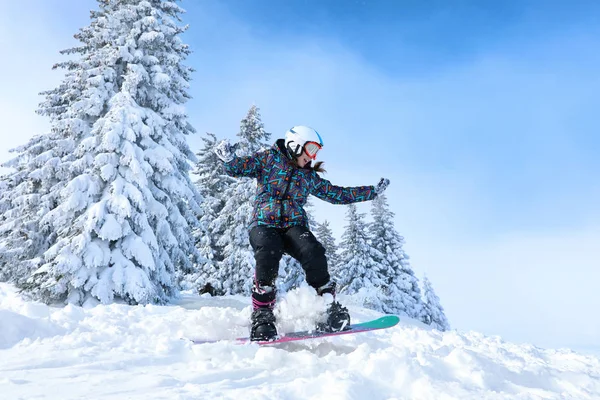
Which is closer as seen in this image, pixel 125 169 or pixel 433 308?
pixel 125 169

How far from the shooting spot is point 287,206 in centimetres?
487

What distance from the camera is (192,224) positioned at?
15875 millimetres

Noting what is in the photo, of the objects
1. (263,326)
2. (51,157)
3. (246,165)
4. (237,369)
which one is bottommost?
(237,369)

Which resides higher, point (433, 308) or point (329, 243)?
point (329, 243)

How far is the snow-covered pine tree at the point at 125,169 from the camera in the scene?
11.5 meters

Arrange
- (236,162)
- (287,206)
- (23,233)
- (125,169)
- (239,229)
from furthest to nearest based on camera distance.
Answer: (239,229) → (23,233) → (125,169) → (236,162) → (287,206)

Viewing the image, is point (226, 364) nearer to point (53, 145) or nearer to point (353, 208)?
point (53, 145)

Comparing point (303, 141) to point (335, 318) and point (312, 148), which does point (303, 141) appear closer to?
point (312, 148)

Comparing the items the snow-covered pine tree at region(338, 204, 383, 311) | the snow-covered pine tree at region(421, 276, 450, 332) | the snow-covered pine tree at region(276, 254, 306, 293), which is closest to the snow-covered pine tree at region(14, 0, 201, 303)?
the snow-covered pine tree at region(276, 254, 306, 293)

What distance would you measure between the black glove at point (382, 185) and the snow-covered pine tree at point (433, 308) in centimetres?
2698

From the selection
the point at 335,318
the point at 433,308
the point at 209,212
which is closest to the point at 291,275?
the point at 209,212

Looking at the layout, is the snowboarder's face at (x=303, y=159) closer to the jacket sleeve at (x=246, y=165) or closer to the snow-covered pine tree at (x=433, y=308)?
the jacket sleeve at (x=246, y=165)

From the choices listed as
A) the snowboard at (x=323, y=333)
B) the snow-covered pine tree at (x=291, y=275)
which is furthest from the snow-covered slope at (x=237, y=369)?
the snow-covered pine tree at (x=291, y=275)

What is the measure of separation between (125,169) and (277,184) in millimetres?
9039
